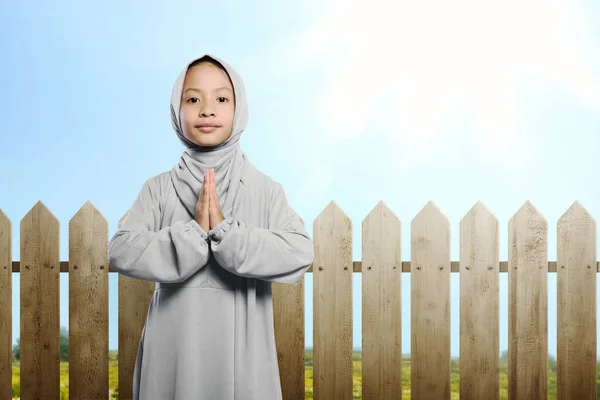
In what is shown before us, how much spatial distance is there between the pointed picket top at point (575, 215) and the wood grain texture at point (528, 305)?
147mm

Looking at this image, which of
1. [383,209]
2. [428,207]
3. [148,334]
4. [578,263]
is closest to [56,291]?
[148,334]

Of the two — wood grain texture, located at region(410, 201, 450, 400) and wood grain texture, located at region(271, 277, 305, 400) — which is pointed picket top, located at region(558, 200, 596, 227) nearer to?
wood grain texture, located at region(410, 201, 450, 400)

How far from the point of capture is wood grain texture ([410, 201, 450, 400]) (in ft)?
14.0

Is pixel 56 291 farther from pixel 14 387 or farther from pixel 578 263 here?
pixel 578 263

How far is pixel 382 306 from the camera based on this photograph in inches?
167

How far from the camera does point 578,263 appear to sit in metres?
4.43

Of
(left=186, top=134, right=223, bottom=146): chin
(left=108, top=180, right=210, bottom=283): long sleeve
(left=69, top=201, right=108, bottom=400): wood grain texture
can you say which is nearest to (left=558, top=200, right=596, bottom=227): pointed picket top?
(left=186, top=134, right=223, bottom=146): chin

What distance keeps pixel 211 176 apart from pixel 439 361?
2.43 m

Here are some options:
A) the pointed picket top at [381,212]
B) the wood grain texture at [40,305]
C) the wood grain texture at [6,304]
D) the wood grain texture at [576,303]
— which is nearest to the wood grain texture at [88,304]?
the wood grain texture at [40,305]

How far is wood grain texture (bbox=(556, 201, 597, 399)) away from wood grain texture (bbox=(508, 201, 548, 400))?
13 centimetres

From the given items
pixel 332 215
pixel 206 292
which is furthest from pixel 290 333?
pixel 206 292

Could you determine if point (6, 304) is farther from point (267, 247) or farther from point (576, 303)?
point (576, 303)

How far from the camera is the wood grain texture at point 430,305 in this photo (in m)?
4.27

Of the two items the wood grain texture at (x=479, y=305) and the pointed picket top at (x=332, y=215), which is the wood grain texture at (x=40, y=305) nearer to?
the pointed picket top at (x=332, y=215)
